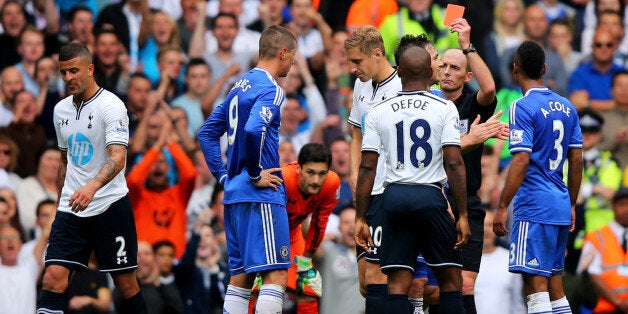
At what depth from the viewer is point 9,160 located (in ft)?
53.3

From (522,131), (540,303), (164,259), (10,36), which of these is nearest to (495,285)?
(540,303)

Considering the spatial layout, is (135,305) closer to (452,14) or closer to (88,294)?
(88,294)

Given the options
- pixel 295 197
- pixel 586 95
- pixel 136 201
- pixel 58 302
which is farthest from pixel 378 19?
pixel 58 302

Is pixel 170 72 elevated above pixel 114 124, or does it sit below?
above

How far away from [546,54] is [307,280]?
275 inches

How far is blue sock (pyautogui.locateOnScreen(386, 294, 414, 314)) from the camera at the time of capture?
10.6 meters

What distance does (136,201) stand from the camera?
618 inches

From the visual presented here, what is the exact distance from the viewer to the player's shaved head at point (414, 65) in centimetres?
1057

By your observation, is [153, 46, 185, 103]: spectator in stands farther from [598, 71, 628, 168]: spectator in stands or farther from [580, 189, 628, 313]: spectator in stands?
[580, 189, 628, 313]: spectator in stands

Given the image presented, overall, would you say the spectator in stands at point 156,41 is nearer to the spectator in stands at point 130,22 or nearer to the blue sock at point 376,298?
the spectator in stands at point 130,22

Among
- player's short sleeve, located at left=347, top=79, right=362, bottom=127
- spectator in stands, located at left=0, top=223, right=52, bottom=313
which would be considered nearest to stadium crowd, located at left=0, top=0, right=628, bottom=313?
spectator in stands, located at left=0, top=223, right=52, bottom=313

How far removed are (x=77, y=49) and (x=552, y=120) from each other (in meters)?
4.32

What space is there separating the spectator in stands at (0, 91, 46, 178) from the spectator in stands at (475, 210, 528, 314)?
578 cm

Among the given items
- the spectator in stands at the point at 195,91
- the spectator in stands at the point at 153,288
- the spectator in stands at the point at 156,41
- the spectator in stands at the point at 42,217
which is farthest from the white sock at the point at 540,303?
the spectator in stands at the point at 156,41
